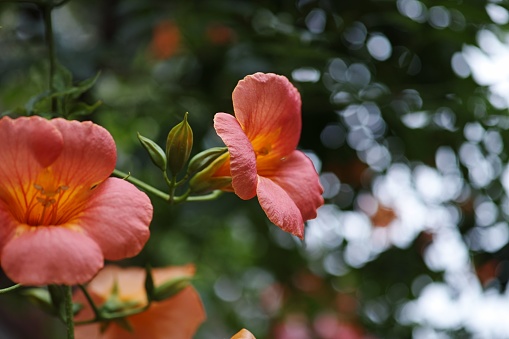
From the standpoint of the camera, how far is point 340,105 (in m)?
1.18

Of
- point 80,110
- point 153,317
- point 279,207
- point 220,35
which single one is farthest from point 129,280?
point 220,35

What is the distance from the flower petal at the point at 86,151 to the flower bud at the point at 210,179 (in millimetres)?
125

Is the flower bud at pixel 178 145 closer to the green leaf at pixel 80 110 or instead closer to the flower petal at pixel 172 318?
the green leaf at pixel 80 110

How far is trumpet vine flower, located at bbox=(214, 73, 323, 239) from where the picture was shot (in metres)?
0.56

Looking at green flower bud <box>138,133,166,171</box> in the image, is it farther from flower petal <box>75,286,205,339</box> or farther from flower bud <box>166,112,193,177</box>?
flower petal <box>75,286,205,339</box>

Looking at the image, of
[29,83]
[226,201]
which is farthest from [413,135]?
[29,83]

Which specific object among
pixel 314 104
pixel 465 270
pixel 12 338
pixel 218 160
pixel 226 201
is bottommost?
pixel 12 338

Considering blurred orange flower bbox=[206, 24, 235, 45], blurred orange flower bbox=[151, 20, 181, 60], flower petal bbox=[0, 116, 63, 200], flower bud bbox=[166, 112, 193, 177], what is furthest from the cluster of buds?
blurred orange flower bbox=[151, 20, 181, 60]

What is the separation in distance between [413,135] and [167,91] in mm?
449

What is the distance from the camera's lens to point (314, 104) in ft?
3.83

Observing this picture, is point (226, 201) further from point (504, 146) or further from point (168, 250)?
point (168, 250)

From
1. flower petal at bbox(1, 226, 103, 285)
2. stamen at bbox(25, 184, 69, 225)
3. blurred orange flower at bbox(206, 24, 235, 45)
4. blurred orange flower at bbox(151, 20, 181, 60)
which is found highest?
flower petal at bbox(1, 226, 103, 285)

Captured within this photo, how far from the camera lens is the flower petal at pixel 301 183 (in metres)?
0.65

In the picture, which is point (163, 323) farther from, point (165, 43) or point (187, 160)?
point (165, 43)
